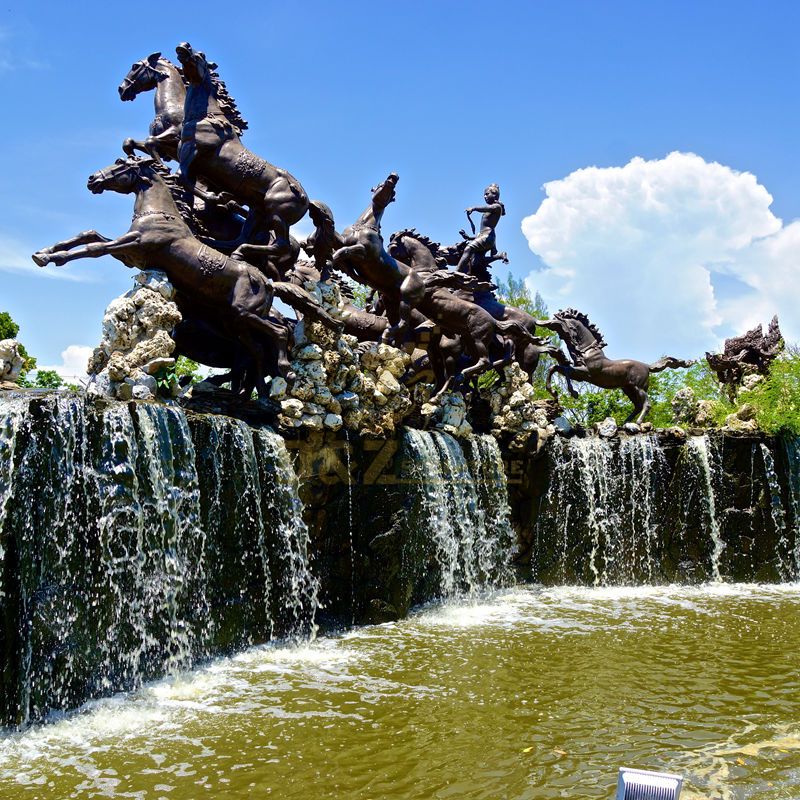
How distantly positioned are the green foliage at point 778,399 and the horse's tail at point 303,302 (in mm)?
9099

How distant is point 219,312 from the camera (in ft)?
34.1

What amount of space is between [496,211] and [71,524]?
473 inches

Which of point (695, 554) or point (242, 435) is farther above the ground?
point (242, 435)

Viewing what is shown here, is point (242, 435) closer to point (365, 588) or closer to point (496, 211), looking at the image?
point (365, 588)

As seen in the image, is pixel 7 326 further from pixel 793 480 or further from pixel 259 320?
pixel 793 480

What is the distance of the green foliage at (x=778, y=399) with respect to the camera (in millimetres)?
14812

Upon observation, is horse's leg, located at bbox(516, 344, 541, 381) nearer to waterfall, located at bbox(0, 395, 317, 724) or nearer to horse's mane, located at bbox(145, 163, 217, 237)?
horse's mane, located at bbox(145, 163, 217, 237)

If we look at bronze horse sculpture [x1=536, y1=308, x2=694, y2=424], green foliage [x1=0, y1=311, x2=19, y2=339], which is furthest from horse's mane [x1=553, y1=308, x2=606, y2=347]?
green foliage [x1=0, y1=311, x2=19, y2=339]

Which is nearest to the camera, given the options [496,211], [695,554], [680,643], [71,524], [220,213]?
[71,524]

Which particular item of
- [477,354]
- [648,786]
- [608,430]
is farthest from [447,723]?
[608,430]

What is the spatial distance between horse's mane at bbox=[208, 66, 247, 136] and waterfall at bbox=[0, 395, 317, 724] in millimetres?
5441

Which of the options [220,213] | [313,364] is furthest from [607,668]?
[220,213]

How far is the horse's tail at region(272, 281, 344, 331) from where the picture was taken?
408 inches

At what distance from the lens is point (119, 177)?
33.0ft
